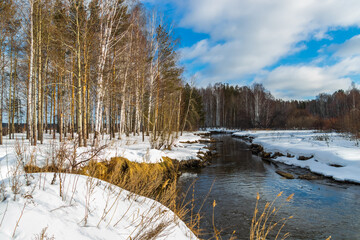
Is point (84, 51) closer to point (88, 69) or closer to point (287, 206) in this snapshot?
point (88, 69)

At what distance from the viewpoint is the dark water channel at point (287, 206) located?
15.0 feet

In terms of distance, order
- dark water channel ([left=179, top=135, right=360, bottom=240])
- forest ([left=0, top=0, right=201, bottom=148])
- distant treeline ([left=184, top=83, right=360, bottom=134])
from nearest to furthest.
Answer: dark water channel ([left=179, top=135, right=360, bottom=240])
forest ([left=0, top=0, right=201, bottom=148])
distant treeline ([left=184, top=83, right=360, bottom=134])

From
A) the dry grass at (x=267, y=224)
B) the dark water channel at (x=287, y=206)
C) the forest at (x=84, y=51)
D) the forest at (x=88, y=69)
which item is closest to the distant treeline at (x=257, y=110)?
the forest at (x=88, y=69)

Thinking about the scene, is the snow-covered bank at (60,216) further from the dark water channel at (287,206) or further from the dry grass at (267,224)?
the dark water channel at (287,206)

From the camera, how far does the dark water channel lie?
457cm

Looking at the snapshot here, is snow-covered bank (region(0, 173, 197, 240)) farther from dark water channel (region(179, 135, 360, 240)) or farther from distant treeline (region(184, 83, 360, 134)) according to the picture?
distant treeline (region(184, 83, 360, 134))

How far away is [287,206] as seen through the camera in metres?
5.83

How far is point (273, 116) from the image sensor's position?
41.5m

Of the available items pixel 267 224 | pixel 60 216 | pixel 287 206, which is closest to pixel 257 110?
pixel 287 206

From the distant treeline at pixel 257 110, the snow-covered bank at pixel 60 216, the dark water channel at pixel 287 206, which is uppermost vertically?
the distant treeline at pixel 257 110

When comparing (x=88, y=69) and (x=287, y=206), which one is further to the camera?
(x=88, y=69)

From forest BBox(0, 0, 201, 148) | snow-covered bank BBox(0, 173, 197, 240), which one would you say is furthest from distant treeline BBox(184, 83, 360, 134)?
snow-covered bank BBox(0, 173, 197, 240)

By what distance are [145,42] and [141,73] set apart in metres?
2.83

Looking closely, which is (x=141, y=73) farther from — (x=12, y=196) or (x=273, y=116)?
(x=273, y=116)
